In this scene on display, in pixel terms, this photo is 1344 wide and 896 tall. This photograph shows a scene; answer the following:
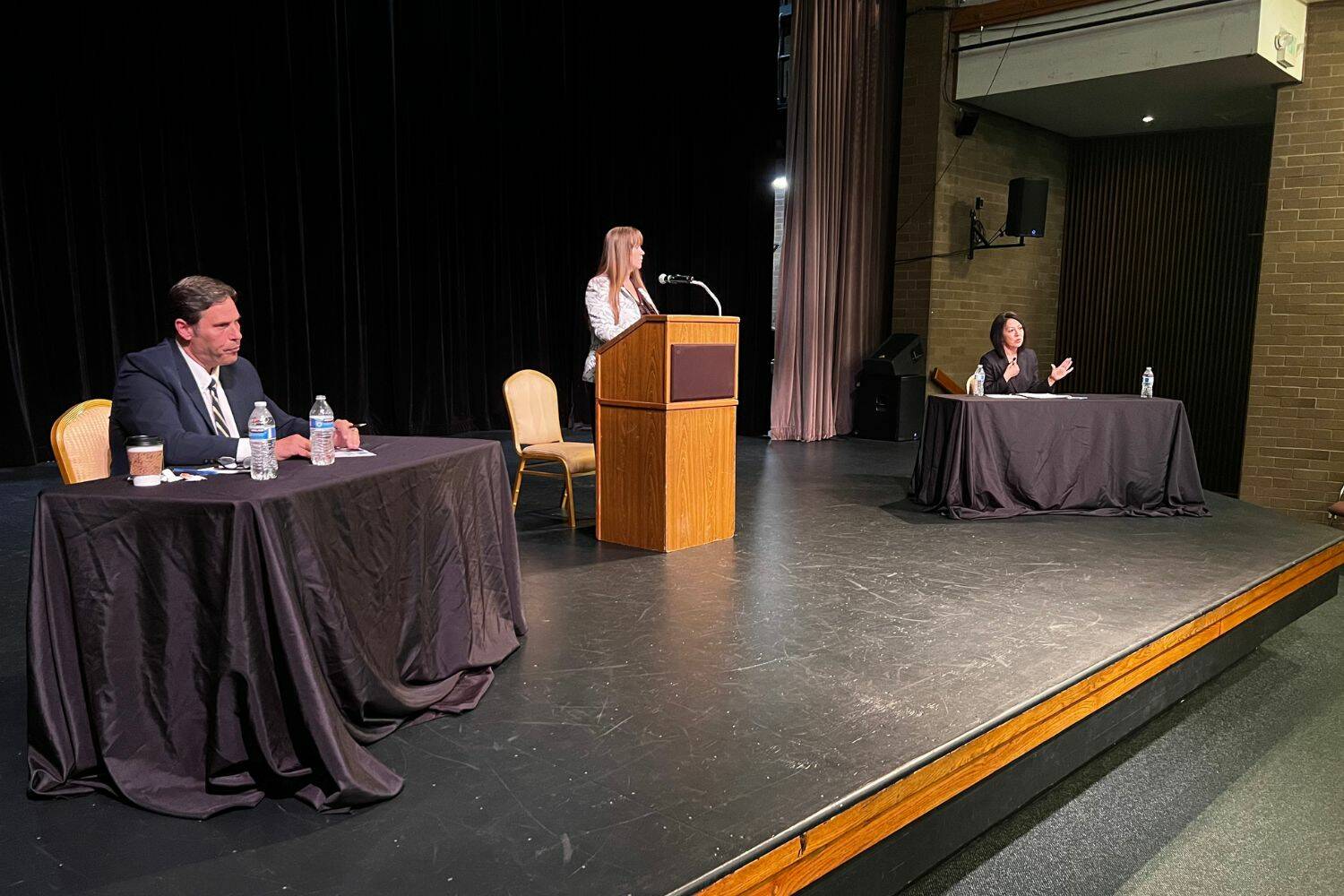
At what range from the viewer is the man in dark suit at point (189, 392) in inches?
93.6

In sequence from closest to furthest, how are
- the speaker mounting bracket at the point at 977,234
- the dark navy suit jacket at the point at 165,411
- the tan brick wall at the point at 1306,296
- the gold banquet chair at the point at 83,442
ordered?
1. the dark navy suit jacket at the point at 165,411
2. the gold banquet chair at the point at 83,442
3. the tan brick wall at the point at 1306,296
4. the speaker mounting bracket at the point at 977,234

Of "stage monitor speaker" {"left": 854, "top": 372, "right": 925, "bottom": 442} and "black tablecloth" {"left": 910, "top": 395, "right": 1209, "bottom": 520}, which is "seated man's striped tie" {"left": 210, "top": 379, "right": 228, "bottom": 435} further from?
"stage monitor speaker" {"left": 854, "top": 372, "right": 925, "bottom": 442}

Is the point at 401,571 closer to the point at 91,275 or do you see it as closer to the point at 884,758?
the point at 884,758

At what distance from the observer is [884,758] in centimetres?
209

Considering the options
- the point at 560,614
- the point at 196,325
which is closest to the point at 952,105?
the point at 560,614

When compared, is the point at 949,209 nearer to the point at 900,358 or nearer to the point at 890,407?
the point at 900,358

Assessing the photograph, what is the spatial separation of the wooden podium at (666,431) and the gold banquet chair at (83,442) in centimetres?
185

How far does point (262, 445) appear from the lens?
213 centimetres

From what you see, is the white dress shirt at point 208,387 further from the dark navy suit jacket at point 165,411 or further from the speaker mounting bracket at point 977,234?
the speaker mounting bracket at point 977,234

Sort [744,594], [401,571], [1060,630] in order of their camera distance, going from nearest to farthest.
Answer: [401,571] < [1060,630] < [744,594]

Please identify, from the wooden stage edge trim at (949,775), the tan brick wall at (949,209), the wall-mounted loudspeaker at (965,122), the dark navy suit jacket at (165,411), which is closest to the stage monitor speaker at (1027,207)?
the tan brick wall at (949,209)

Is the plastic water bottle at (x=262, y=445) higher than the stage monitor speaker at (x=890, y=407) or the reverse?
higher

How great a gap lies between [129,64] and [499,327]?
3.19 meters

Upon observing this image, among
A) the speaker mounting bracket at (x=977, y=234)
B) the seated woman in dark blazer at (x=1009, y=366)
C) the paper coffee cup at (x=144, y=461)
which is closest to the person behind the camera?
the paper coffee cup at (x=144, y=461)
